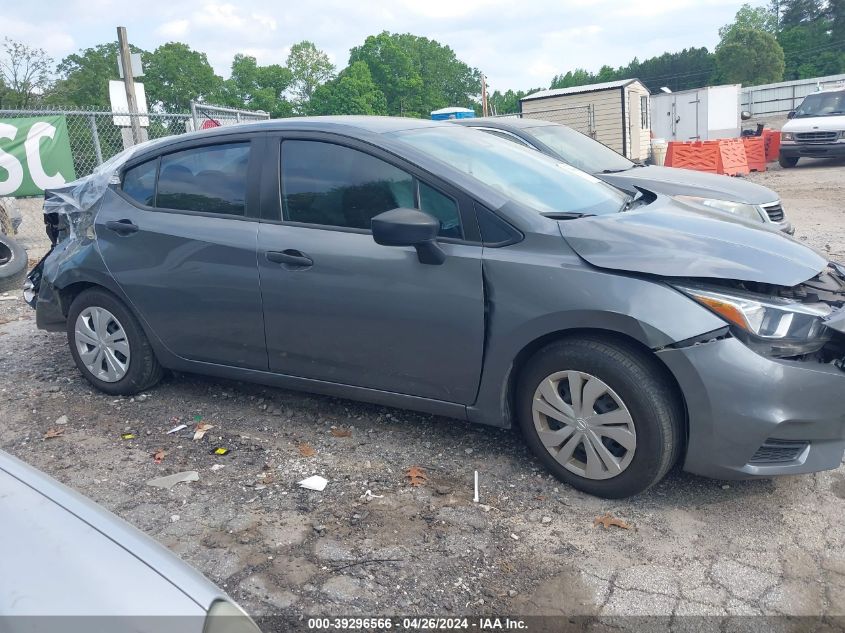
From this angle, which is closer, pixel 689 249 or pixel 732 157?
pixel 689 249

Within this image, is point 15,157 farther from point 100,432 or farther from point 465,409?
point 465,409

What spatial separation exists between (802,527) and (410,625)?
172 cm

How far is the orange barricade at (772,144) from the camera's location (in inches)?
857

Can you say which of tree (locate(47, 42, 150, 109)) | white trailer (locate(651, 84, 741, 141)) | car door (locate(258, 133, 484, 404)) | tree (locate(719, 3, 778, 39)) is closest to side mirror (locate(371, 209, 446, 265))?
car door (locate(258, 133, 484, 404))

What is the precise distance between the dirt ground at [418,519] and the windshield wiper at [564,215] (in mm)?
1192

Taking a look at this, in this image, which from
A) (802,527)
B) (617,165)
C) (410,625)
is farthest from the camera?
(617,165)

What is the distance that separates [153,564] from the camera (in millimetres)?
1646

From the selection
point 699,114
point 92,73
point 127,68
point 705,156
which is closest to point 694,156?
point 705,156

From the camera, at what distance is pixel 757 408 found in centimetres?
300

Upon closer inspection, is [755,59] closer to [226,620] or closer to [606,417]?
[606,417]

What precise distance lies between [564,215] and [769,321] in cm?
107

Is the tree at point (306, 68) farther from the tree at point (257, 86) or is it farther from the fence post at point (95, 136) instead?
the fence post at point (95, 136)

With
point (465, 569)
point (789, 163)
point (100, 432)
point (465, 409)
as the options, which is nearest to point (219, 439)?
point (100, 432)

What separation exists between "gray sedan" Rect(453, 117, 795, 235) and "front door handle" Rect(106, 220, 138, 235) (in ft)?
12.2
